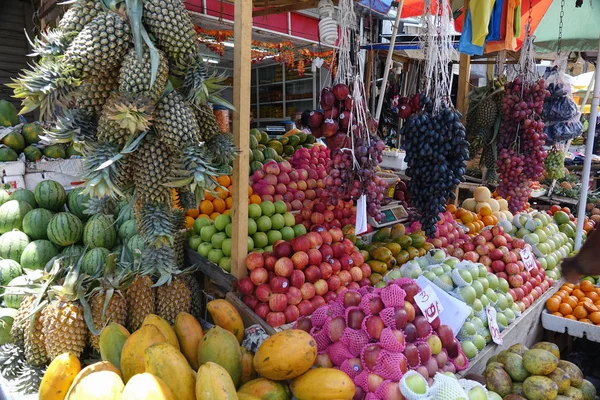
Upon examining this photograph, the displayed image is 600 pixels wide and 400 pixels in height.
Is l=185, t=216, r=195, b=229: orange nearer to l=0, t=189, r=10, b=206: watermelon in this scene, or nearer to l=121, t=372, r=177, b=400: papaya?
l=0, t=189, r=10, b=206: watermelon

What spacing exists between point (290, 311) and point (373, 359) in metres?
0.64

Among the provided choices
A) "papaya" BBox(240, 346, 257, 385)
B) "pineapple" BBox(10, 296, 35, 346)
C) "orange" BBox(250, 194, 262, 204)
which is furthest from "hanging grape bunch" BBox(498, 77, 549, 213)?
"pineapple" BBox(10, 296, 35, 346)

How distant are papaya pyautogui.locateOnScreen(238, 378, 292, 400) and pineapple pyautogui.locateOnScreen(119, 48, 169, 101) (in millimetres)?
1210

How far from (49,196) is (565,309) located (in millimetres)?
4079

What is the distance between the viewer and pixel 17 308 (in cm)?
230

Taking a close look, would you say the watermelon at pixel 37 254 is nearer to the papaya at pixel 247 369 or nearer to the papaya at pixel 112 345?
the papaya at pixel 112 345

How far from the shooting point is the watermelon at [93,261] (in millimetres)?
2307

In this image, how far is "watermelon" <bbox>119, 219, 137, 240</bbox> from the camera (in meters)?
2.61

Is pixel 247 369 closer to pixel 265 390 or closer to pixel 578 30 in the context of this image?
pixel 265 390

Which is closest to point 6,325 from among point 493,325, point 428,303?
point 428,303

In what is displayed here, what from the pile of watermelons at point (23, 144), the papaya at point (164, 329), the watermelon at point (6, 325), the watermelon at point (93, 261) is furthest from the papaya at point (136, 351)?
the pile of watermelons at point (23, 144)

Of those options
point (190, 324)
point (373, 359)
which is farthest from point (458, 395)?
point (190, 324)

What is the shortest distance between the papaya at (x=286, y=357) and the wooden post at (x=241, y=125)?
0.85 metres

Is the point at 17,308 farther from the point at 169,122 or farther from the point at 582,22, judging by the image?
the point at 582,22
